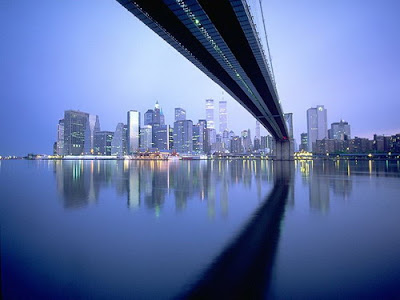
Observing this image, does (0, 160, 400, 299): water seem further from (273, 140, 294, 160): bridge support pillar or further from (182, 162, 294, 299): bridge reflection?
(273, 140, 294, 160): bridge support pillar

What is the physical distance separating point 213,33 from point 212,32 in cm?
21

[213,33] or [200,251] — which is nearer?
[200,251]

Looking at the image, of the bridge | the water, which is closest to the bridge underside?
the bridge

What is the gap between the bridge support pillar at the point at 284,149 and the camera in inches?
3767

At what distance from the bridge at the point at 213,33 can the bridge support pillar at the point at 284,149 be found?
6531 cm

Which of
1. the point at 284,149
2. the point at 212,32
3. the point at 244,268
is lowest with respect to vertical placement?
the point at 244,268

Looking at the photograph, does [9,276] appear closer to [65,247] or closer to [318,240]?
[65,247]

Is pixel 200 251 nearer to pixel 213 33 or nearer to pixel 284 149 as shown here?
pixel 213 33

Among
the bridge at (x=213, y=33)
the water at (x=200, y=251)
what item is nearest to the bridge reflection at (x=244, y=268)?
the water at (x=200, y=251)

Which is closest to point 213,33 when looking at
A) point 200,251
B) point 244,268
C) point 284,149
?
point 200,251

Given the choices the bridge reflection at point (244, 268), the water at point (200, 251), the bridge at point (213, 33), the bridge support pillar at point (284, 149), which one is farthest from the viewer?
the bridge support pillar at point (284, 149)

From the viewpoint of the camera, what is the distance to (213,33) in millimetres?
20797

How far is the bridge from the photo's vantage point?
1731cm

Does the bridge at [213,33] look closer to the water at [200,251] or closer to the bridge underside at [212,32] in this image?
the bridge underside at [212,32]
